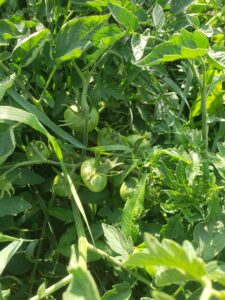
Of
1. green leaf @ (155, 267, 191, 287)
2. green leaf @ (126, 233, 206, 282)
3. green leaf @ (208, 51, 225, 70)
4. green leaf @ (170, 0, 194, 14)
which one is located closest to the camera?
green leaf @ (126, 233, 206, 282)

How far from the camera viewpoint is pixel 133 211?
1006mm

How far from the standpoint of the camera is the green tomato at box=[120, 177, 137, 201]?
1.13 m

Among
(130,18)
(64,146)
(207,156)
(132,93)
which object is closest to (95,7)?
(130,18)

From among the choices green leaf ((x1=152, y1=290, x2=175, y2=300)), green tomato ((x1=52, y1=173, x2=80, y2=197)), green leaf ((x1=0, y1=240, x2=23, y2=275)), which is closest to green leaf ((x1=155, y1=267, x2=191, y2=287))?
green leaf ((x1=152, y1=290, x2=175, y2=300))

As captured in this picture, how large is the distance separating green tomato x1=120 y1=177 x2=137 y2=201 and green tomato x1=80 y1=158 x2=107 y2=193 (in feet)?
0.16

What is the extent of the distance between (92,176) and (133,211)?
0.53 feet

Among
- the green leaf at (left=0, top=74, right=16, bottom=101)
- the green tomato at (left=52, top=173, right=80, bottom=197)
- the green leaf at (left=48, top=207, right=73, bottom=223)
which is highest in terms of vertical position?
the green leaf at (left=0, top=74, right=16, bottom=101)

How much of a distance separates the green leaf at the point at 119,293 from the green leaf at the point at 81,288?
0.99ft

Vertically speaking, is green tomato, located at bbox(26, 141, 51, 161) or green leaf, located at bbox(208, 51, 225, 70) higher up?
green leaf, located at bbox(208, 51, 225, 70)

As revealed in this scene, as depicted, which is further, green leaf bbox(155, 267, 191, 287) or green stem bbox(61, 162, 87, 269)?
green stem bbox(61, 162, 87, 269)

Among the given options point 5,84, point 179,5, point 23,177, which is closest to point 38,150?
point 23,177

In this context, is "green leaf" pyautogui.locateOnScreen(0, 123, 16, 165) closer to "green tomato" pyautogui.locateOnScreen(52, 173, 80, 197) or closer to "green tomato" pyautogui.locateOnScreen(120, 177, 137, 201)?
"green tomato" pyautogui.locateOnScreen(52, 173, 80, 197)

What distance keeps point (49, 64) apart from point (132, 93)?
0.29 metres

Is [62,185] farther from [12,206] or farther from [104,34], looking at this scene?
[104,34]
